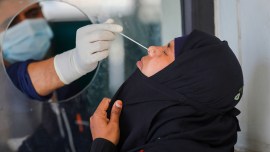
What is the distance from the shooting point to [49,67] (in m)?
1.32

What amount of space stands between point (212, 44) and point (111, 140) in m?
0.38

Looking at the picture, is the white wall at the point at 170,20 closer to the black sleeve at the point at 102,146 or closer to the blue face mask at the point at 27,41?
the blue face mask at the point at 27,41

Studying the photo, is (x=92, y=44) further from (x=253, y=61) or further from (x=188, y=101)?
(x=253, y=61)

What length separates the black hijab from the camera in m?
0.89

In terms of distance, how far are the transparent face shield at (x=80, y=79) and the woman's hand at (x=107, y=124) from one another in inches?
18.9

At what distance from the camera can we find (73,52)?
4.11 feet

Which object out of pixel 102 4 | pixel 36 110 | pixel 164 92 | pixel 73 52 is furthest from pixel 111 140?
pixel 102 4

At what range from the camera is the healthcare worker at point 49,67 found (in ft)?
3.76

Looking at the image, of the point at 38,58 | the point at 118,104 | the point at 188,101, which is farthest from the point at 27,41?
the point at 188,101

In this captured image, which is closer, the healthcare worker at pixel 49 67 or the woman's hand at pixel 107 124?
the woman's hand at pixel 107 124

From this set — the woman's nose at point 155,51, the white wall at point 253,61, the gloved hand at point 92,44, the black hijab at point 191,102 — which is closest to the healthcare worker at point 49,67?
the gloved hand at point 92,44

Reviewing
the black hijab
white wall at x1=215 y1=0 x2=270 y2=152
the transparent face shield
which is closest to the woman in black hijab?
the black hijab

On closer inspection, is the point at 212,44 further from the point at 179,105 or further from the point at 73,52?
the point at 73,52

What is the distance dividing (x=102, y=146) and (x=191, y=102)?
27 cm
